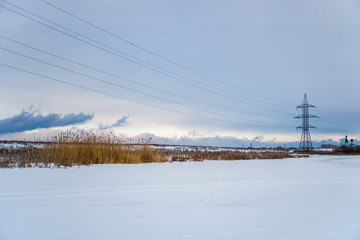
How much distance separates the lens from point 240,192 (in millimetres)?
4215

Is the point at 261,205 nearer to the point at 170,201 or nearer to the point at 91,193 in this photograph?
the point at 170,201

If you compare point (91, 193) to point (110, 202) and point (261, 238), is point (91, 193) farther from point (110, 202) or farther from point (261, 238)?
point (261, 238)

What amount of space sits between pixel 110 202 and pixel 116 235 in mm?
1246

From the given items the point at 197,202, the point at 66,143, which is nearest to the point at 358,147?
the point at 66,143

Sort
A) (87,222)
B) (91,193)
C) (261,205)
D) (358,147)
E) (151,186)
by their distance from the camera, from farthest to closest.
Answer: (358,147) → (151,186) → (91,193) → (261,205) → (87,222)

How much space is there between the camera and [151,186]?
4.72m

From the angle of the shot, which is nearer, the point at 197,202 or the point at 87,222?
the point at 87,222

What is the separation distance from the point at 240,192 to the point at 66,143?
22.5 ft

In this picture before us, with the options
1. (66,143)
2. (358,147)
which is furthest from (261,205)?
(358,147)

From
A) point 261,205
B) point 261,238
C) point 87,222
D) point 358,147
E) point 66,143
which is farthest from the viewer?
point 358,147

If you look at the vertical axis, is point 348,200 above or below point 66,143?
below

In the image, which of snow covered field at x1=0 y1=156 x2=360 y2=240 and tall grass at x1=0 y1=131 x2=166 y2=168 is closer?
snow covered field at x1=0 y1=156 x2=360 y2=240

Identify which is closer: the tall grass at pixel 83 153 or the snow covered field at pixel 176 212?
the snow covered field at pixel 176 212

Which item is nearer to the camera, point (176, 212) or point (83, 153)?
point (176, 212)
